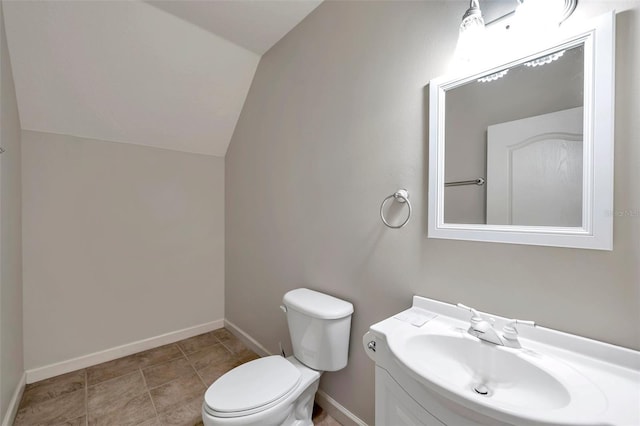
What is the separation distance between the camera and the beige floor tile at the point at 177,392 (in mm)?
1732

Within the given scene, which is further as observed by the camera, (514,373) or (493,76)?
(493,76)

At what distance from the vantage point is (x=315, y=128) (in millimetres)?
1711

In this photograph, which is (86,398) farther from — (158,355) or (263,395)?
(263,395)

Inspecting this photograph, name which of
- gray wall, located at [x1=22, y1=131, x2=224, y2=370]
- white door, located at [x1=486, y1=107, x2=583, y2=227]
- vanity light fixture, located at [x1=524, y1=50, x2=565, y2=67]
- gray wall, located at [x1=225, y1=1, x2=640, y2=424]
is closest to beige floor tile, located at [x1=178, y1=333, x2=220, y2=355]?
gray wall, located at [x1=22, y1=131, x2=224, y2=370]

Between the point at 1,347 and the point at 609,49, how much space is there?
9.17 feet

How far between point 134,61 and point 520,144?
2.33 meters

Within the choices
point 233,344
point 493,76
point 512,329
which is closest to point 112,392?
point 233,344

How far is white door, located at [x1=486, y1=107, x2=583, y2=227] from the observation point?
829 millimetres

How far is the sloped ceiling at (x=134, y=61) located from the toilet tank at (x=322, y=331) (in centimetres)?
179

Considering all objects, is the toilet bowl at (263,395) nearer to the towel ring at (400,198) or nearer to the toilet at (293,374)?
the toilet at (293,374)

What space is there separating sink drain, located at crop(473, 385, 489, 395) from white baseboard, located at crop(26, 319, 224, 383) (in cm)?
252

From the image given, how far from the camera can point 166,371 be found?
81.4 inches

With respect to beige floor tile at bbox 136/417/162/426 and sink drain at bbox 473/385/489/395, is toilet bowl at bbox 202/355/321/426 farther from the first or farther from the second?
sink drain at bbox 473/385/489/395

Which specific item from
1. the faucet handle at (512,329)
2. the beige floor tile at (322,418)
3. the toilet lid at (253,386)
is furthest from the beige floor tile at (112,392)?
the faucet handle at (512,329)
